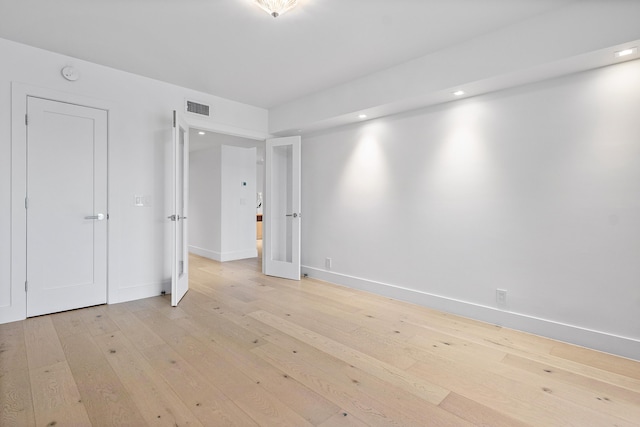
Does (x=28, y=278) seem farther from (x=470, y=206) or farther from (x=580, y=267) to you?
(x=580, y=267)

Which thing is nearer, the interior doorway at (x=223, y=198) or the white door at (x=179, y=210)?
the white door at (x=179, y=210)

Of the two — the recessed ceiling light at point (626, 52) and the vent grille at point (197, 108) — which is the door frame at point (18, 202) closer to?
the vent grille at point (197, 108)

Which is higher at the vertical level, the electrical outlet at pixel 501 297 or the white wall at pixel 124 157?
the white wall at pixel 124 157

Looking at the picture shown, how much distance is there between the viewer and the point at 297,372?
2.19 m

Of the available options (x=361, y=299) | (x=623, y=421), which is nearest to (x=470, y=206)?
(x=361, y=299)

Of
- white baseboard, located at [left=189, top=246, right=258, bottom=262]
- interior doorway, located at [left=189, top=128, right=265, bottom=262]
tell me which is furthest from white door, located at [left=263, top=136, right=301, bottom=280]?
white baseboard, located at [left=189, top=246, right=258, bottom=262]

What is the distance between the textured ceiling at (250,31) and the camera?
246 cm

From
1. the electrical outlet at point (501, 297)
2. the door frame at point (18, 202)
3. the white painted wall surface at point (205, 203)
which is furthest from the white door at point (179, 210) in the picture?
the electrical outlet at point (501, 297)

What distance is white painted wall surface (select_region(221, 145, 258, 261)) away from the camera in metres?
6.41

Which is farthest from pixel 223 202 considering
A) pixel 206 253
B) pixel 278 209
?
pixel 278 209

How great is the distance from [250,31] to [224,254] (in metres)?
4.49

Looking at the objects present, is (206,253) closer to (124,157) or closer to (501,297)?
(124,157)

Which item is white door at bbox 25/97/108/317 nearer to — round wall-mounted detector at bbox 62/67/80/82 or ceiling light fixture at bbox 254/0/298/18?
round wall-mounted detector at bbox 62/67/80/82

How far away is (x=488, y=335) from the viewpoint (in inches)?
112
